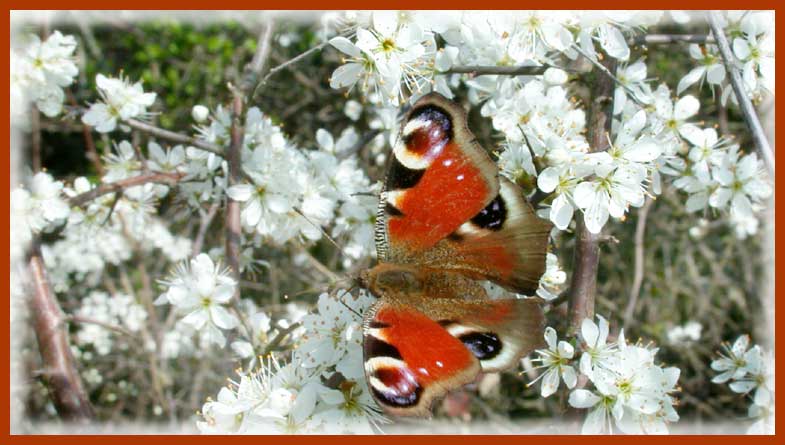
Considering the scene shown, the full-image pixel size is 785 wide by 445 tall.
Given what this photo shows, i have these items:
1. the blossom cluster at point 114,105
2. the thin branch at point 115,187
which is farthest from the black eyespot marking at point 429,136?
the blossom cluster at point 114,105

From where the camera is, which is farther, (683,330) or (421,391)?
(683,330)

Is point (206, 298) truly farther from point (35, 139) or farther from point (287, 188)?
point (35, 139)

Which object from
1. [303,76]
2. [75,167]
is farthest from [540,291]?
[75,167]

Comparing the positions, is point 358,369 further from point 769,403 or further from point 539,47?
point 769,403

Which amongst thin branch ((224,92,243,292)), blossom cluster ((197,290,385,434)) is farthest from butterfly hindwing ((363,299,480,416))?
thin branch ((224,92,243,292))

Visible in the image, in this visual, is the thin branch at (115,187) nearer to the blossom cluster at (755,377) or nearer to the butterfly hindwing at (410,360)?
the butterfly hindwing at (410,360)

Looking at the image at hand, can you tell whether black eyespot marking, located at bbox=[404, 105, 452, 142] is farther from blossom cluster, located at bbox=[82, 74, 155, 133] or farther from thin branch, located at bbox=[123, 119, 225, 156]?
blossom cluster, located at bbox=[82, 74, 155, 133]

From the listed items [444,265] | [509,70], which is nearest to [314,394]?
[444,265]
